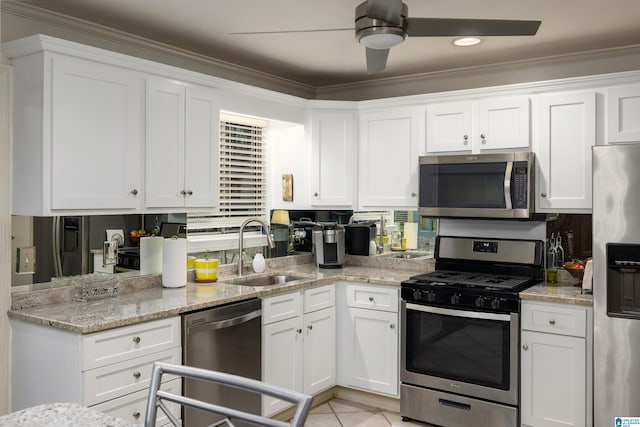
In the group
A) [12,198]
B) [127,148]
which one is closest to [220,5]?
[127,148]

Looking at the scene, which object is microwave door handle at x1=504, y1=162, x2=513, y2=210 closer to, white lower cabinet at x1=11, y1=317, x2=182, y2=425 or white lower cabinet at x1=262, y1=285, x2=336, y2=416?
white lower cabinet at x1=262, y1=285, x2=336, y2=416

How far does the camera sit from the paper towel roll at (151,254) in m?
3.21

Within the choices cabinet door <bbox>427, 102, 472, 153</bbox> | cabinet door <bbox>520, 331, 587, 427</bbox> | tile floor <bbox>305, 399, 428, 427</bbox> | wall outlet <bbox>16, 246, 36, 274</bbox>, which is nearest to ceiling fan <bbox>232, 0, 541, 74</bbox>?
cabinet door <bbox>427, 102, 472, 153</bbox>

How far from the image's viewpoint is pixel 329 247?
4152 millimetres

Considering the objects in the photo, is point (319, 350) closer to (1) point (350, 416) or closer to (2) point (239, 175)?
(1) point (350, 416)

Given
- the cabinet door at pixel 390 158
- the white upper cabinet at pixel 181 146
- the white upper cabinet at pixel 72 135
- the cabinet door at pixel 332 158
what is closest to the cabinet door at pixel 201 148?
the white upper cabinet at pixel 181 146

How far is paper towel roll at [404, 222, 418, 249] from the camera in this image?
419 cm

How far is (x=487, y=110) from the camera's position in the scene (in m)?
3.61

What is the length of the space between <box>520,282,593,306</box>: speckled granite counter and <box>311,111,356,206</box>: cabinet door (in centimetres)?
150

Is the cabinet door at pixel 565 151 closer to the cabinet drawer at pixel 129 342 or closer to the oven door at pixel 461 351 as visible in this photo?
the oven door at pixel 461 351

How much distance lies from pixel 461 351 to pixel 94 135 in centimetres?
246

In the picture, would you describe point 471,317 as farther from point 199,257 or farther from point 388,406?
point 199,257

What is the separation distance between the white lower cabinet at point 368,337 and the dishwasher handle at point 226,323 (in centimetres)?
87

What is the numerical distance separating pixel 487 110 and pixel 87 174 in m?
2.52
